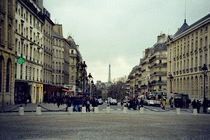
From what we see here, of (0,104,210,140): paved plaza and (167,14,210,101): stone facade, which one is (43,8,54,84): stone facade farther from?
(0,104,210,140): paved plaza

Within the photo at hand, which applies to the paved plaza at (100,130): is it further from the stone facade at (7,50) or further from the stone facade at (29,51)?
the stone facade at (29,51)

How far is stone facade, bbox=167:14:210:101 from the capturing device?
186 feet

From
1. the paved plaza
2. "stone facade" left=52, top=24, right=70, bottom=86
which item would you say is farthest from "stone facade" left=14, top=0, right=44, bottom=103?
the paved plaza

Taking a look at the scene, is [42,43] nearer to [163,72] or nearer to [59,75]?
[59,75]

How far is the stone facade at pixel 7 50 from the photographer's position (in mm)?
35469

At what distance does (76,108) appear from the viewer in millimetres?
32969

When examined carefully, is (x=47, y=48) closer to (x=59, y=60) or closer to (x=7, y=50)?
(x=59, y=60)

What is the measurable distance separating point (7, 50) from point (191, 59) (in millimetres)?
39999

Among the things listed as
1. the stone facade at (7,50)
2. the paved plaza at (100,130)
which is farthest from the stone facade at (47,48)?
the paved plaza at (100,130)

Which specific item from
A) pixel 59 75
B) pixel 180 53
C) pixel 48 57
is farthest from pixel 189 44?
pixel 59 75

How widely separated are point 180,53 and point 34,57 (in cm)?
3425

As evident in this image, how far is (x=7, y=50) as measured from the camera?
3659 centimetres

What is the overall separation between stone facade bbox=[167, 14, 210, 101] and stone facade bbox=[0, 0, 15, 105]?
30.6m


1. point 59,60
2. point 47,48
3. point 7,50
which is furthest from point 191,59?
point 7,50
